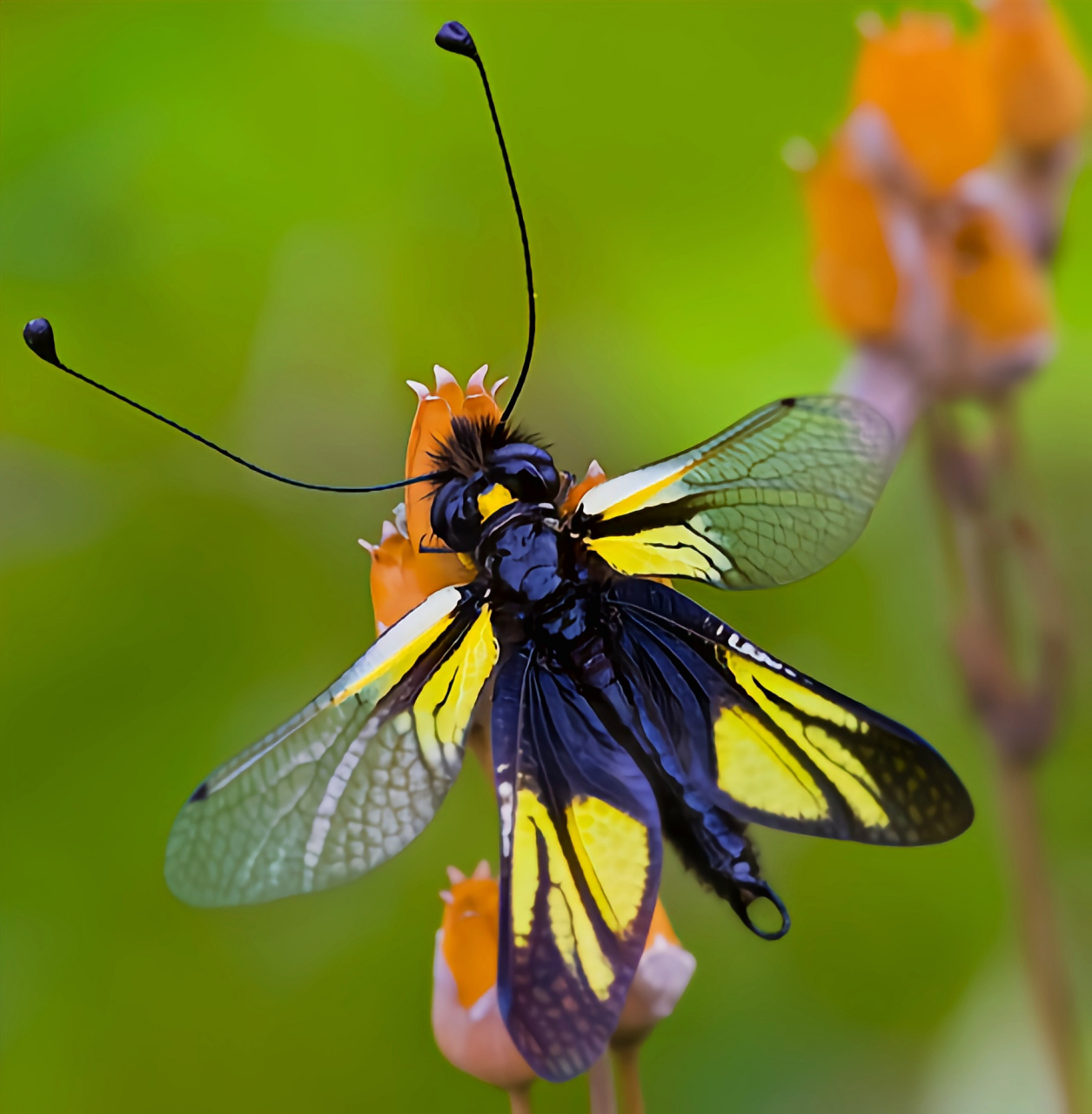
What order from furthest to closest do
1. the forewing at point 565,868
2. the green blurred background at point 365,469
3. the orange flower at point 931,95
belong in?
the green blurred background at point 365,469
the orange flower at point 931,95
the forewing at point 565,868

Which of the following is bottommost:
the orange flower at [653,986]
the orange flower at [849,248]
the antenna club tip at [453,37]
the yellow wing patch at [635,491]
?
the orange flower at [653,986]

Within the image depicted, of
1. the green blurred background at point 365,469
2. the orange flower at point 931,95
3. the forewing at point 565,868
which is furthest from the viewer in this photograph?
the green blurred background at point 365,469

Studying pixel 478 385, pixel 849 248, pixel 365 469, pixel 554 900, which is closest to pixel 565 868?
pixel 554 900

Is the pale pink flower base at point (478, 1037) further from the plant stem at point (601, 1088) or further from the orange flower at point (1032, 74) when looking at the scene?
the orange flower at point (1032, 74)

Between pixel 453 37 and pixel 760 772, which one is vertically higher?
pixel 453 37

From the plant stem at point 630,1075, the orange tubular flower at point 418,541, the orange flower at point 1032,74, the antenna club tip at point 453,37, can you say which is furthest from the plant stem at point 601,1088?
the orange flower at point 1032,74

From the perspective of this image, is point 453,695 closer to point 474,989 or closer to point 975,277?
point 474,989
